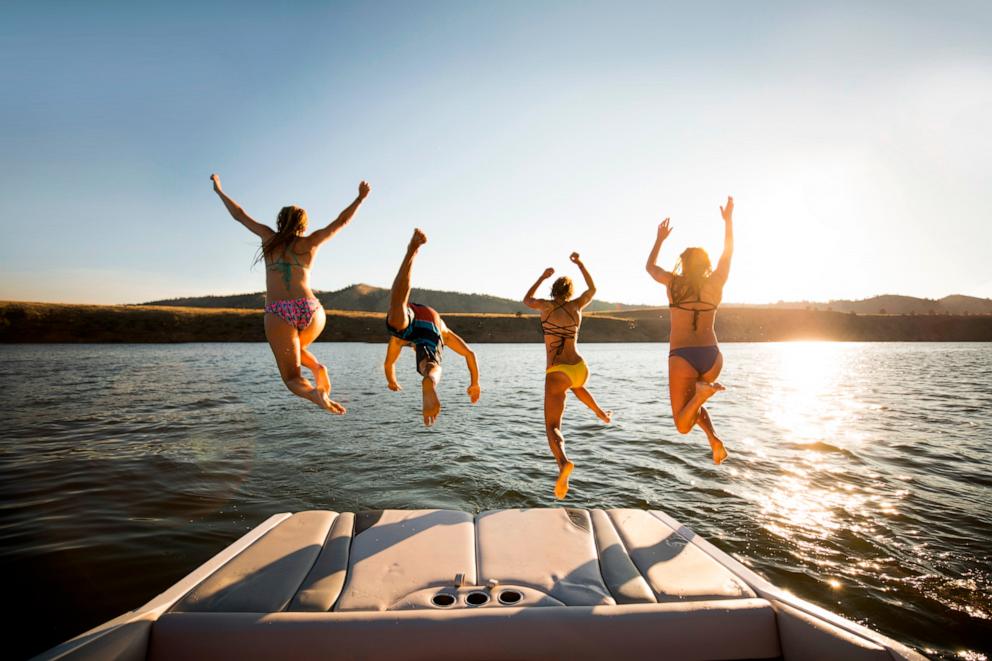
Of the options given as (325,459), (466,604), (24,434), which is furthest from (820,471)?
(24,434)

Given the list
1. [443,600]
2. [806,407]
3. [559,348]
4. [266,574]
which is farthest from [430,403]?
[806,407]

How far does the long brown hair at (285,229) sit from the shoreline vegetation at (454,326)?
32.2m

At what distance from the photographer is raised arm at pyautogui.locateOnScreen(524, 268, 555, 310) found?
777cm

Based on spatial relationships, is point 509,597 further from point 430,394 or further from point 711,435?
point 711,435

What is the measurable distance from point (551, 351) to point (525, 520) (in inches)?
105

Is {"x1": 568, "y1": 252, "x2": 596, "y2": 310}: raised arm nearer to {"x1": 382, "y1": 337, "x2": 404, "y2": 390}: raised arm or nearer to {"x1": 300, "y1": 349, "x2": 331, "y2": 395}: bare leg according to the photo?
{"x1": 382, "y1": 337, "x2": 404, "y2": 390}: raised arm

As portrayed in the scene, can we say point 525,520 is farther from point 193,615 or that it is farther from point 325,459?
point 325,459

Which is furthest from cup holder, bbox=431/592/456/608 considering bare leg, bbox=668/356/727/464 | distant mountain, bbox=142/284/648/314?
distant mountain, bbox=142/284/648/314

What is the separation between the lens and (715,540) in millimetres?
9336

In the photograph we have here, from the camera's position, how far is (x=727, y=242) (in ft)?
22.1

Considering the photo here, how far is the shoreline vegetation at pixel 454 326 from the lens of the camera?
62438 mm

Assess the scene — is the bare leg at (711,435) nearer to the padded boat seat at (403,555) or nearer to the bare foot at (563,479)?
the bare foot at (563,479)

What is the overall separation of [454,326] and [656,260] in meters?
76.0

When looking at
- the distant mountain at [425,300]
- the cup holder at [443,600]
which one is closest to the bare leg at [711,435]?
the cup holder at [443,600]
